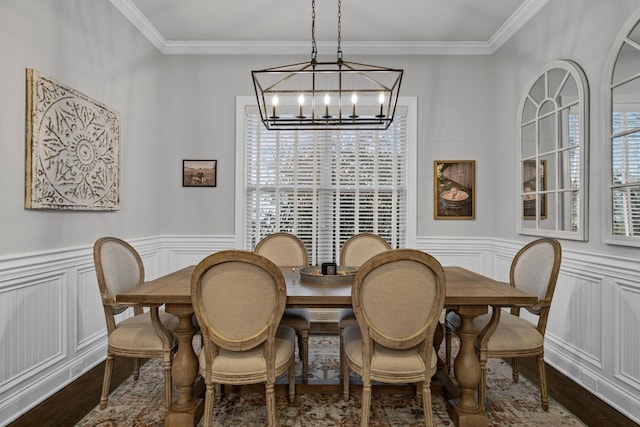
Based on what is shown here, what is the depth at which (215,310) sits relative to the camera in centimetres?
192

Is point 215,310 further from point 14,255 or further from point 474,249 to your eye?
point 474,249

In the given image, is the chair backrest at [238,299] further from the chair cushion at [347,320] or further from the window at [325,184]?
the window at [325,184]

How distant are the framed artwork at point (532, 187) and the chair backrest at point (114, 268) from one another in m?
3.21

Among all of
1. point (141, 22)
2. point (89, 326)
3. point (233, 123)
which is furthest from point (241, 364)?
point (141, 22)

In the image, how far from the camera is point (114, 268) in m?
2.45

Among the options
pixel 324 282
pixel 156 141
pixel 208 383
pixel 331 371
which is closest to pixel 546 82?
pixel 324 282

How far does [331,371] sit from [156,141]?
116 inches

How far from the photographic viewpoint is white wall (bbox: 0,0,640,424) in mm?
2311

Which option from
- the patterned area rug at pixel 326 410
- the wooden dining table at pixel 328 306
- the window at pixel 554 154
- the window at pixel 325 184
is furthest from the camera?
the window at pixel 325 184

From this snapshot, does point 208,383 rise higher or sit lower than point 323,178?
lower

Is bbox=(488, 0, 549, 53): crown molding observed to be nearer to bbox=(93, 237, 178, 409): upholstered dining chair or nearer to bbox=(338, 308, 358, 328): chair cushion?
bbox=(338, 308, 358, 328): chair cushion

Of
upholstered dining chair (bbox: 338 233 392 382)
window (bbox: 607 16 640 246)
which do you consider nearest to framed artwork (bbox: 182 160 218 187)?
upholstered dining chair (bbox: 338 233 392 382)

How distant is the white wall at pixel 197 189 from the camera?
2311 millimetres

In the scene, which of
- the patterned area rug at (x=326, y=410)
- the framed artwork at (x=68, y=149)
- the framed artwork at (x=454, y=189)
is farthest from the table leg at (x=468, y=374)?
the framed artwork at (x=68, y=149)
